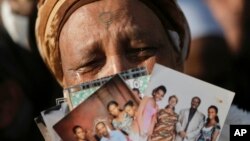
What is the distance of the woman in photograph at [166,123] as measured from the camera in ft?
4.60

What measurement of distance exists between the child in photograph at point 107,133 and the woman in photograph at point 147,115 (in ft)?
0.16

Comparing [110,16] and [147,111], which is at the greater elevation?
[110,16]

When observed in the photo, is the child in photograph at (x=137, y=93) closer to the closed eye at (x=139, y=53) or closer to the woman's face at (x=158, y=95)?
the woman's face at (x=158, y=95)

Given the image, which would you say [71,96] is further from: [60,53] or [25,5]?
[25,5]

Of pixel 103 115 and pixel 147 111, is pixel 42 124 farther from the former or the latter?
pixel 147 111

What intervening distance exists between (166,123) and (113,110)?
0.47 feet

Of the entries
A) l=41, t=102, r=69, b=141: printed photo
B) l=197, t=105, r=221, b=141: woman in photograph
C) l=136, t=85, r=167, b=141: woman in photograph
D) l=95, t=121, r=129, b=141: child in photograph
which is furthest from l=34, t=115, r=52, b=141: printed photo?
l=197, t=105, r=221, b=141: woman in photograph

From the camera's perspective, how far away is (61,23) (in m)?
1.72

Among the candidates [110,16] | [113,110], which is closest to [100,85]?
[113,110]

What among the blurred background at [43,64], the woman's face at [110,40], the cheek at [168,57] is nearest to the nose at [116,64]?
the woman's face at [110,40]

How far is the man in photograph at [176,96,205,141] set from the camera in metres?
1.41

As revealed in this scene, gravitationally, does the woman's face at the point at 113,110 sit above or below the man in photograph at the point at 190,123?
above

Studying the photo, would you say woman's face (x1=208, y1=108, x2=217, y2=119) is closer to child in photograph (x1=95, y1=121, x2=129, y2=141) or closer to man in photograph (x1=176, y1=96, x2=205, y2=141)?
man in photograph (x1=176, y1=96, x2=205, y2=141)

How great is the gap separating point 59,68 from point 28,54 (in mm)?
392
